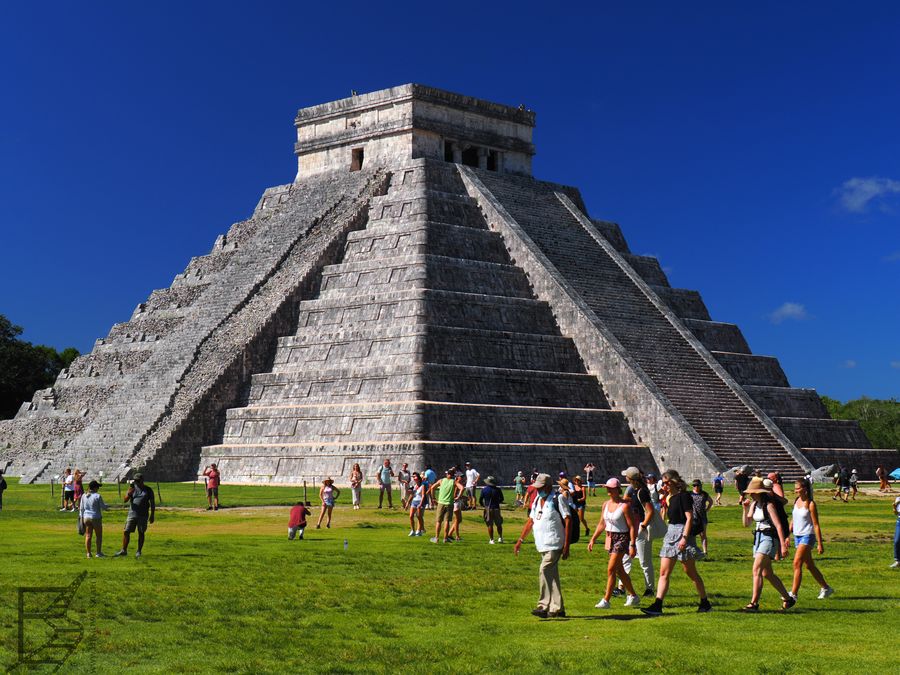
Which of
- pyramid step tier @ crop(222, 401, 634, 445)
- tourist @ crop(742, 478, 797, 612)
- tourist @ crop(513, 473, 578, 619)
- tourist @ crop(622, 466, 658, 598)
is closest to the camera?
tourist @ crop(513, 473, 578, 619)

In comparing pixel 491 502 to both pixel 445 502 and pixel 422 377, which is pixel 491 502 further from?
pixel 422 377

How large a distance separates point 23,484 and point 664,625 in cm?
3210

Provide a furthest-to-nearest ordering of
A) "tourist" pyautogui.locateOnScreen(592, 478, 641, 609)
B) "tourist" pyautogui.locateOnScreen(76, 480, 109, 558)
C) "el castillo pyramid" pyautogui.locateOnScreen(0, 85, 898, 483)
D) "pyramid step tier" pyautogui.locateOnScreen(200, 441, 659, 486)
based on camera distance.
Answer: "el castillo pyramid" pyautogui.locateOnScreen(0, 85, 898, 483)
"pyramid step tier" pyautogui.locateOnScreen(200, 441, 659, 486)
"tourist" pyautogui.locateOnScreen(76, 480, 109, 558)
"tourist" pyautogui.locateOnScreen(592, 478, 641, 609)

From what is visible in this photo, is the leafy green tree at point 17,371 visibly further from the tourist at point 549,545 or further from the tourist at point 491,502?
the tourist at point 549,545

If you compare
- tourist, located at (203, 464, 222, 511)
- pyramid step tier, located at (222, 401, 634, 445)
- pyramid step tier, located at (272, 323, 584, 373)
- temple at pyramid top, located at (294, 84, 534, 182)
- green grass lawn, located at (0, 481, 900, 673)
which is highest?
temple at pyramid top, located at (294, 84, 534, 182)

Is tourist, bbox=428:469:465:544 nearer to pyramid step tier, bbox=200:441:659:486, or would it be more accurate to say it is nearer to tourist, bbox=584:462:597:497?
pyramid step tier, bbox=200:441:659:486

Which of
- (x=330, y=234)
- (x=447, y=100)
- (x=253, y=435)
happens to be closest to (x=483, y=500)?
(x=253, y=435)

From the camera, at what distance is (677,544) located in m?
14.3

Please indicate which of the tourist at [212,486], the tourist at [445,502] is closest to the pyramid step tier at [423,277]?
the tourist at [212,486]

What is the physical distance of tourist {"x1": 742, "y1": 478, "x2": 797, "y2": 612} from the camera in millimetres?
14320

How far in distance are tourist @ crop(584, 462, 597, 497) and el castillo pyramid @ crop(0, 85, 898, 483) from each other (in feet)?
1.36

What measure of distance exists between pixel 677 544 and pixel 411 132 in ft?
123

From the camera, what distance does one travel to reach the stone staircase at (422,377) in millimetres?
37625

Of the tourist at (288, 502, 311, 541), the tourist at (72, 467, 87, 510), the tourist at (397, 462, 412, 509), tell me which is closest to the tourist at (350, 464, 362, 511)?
the tourist at (397, 462, 412, 509)
